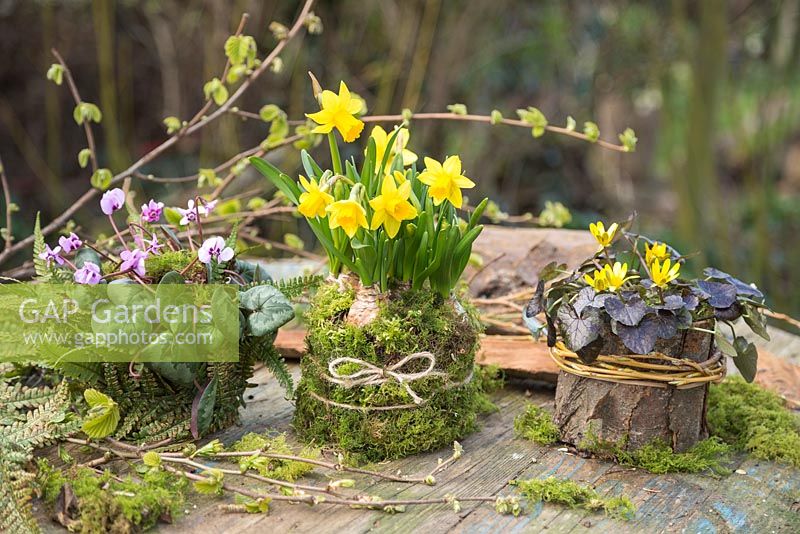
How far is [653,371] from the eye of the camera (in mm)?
1318

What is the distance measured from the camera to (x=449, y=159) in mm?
1231

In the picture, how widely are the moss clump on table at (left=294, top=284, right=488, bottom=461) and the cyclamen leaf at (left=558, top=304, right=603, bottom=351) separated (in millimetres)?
191

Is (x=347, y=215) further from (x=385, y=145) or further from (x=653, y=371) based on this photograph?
(x=653, y=371)

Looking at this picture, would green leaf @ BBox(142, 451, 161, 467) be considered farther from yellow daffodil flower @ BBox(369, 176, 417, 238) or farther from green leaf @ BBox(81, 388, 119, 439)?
yellow daffodil flower @ BBox(369, 176, 417, 238)

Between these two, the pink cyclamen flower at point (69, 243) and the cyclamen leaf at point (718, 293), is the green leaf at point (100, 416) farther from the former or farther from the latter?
the cyclamen leaf at point (718, 293)

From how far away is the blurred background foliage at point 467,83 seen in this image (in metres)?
4.14

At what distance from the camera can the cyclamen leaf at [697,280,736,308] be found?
132cm

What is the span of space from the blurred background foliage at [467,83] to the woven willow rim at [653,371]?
9.85ft

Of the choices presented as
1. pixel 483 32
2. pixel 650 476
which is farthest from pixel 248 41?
pixel 483 32

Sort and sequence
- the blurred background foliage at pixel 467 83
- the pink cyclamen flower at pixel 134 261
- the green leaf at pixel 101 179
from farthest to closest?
1. the blurred background foliage at pixel 467 83
2. the green leaf at pixel 101 179
3. the pink cyclamen flower at pixel 134 261

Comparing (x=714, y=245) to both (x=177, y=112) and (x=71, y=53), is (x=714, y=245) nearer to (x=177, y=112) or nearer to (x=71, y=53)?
(x=177, y=112)

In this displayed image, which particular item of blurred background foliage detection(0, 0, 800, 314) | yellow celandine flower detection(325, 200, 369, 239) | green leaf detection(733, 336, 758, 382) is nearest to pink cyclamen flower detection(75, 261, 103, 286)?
yellow celandine flower detection(325, 200, 369, 239)

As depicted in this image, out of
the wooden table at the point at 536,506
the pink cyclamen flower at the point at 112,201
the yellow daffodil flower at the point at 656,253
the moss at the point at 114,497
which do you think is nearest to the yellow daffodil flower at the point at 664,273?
the yellow daffodil flower at the point at 656,253

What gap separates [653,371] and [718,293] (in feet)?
0.59
